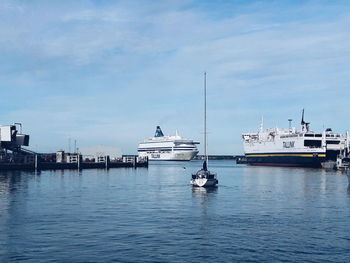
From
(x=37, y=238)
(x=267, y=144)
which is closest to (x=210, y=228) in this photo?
(x=37, y=238)

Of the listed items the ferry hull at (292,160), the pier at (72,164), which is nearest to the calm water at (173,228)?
the pier at (72,164)

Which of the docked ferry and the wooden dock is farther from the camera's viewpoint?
the docked ferry

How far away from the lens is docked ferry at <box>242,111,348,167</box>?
131 metres

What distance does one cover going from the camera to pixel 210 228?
31312 millimetres

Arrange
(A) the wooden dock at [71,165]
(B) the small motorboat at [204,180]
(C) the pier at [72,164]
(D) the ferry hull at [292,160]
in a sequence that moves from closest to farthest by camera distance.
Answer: (B) the small motorboat at [204,180]
(A) the wooden dock at [71,165]
(C) the pier at [72,164]
(D) the ferry hull at [292,160]

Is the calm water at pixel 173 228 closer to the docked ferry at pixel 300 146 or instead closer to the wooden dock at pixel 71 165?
the wooden dock at pixel 71 165

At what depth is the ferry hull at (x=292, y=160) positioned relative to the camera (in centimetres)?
Result: 13062

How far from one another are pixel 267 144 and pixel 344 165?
113ft

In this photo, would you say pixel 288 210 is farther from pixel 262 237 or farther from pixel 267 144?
pixel 267 144

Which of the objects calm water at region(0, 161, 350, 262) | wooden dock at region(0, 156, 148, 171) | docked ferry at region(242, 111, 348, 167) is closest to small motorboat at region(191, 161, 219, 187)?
calm water at region(0, 161, 350, 262)

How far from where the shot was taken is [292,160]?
136m

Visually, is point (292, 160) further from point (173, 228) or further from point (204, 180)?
point (173, 228)

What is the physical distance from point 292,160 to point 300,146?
17.3ft

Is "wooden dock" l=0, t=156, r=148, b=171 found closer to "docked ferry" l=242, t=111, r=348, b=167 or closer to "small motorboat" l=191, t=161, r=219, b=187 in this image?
"docked ferry" l=242, t=111, r=348, b=167
